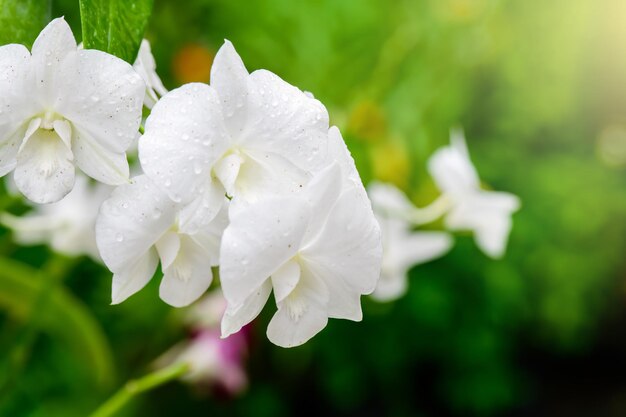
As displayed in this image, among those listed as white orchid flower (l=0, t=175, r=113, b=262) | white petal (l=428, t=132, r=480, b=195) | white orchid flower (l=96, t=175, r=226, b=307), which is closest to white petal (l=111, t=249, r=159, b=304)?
white orchid flower (l=96, t=175, r=226, b=307)

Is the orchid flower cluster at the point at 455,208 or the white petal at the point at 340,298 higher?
the white petal at the point at 340,298

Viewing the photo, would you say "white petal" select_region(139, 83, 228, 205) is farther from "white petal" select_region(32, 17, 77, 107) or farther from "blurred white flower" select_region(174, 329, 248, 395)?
"blurred white flower" select_region(174, 329, 248, 395)

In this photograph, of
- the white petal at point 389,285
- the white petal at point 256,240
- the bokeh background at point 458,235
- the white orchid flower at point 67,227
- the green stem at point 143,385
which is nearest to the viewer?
the white petal at point 256,240

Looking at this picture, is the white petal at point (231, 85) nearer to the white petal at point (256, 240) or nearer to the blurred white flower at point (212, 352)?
the white petal at point (256, 240)

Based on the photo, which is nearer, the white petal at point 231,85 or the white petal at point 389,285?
the white petal at point 231,85

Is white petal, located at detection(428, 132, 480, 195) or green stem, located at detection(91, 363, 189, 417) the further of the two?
white petal, located at detection(428, 132, 480, 195)

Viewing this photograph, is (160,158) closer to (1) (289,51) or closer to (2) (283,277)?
(2) (283,277)

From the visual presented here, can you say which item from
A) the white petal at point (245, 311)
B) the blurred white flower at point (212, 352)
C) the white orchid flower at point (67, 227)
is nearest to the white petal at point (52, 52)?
the white petal at point (245, 311)

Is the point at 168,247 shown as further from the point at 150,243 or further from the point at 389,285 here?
the point at 389,285
